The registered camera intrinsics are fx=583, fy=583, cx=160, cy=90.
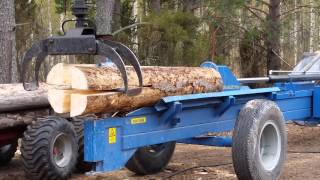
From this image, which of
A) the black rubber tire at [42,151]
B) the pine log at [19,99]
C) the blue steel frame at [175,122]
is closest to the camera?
the blue steel frame at [175,122]

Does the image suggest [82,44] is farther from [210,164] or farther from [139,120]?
[210,164]

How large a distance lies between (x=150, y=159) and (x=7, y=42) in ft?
18.6

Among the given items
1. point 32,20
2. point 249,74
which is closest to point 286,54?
point 249,74

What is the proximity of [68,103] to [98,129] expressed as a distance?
21.7 inches

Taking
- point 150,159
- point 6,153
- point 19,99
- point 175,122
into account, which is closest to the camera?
point 175,122

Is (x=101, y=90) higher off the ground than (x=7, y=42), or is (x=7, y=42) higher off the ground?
(x=7, y=42)

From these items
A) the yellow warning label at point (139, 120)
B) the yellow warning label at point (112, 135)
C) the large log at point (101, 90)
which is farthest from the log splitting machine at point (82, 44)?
the yellow warning label at point (139, 120)

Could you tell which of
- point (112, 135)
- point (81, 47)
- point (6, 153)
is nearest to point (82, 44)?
point (81, 47)

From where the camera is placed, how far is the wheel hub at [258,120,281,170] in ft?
23.0

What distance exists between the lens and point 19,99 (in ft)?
26.7

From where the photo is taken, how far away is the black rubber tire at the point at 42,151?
7203mm

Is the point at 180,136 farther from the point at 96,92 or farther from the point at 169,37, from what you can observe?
the point at 169,37

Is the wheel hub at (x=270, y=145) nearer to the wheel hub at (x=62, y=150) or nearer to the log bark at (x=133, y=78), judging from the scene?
the log bark at (x=133, y=78)

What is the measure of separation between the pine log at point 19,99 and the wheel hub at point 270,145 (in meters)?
3.25
